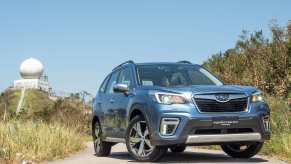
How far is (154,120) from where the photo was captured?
10.5 metres

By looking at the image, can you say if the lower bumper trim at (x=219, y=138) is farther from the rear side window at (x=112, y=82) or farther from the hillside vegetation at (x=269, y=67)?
the hillside vegetation at (x=269, y=67)

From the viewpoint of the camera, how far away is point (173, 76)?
11.9 meters

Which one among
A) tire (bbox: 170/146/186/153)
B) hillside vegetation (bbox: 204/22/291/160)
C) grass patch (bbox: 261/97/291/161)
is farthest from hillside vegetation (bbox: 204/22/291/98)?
tire (bbox: 170/146/186/153)

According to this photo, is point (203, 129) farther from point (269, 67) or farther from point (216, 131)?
point (269, 67)

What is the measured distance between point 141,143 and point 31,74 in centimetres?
9395

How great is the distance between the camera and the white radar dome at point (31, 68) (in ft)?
336

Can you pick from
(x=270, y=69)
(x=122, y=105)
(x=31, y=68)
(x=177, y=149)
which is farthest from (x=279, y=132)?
(x=31, y=68)

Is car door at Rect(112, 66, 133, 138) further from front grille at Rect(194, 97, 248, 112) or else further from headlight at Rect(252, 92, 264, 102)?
headlight at Rect(252, 92, 264, 102)

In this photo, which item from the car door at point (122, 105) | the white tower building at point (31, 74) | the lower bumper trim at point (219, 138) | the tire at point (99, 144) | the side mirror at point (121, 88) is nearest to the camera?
the lower bumper trim at point (219, 138)

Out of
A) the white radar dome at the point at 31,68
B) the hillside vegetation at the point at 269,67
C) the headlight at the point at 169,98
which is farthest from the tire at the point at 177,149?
the white radar dome at the point at 31,68

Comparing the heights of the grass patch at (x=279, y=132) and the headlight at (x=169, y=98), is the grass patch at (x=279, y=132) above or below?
below

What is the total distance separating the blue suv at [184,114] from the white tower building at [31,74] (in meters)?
91.2

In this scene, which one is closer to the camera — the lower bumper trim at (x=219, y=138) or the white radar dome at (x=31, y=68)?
the lower bumper trim at (x=219, y=138)

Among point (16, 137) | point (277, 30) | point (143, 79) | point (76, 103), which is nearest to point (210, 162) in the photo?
point (143, 79)
